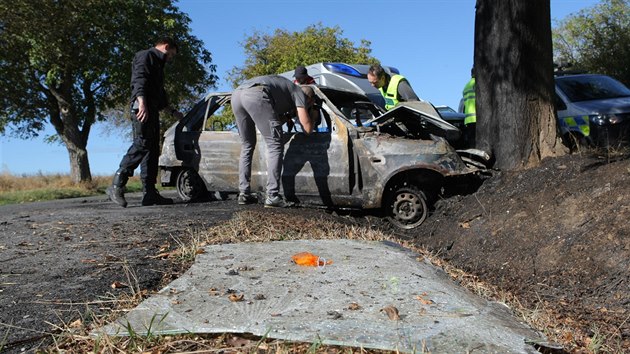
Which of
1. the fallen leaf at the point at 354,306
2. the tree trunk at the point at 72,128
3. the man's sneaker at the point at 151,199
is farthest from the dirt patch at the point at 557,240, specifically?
the tree trunk at the point at 72,128

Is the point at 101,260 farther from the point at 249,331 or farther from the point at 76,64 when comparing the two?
the point at 76,64

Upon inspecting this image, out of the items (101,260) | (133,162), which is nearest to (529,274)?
(101,260)

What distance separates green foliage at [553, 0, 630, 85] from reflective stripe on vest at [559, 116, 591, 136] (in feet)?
76.9

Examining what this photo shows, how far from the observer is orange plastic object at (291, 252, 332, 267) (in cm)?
388

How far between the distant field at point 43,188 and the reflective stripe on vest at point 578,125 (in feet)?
41.9

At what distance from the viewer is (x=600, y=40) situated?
33188mm

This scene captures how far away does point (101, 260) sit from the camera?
402cm

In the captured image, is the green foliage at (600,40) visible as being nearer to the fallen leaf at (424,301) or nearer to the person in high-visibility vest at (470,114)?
the person in high-visibility vest at (470,114)

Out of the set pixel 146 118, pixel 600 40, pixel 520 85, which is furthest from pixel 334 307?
pixel 600 40

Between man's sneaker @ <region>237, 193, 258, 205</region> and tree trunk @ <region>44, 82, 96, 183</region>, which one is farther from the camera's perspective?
tree trunk @ <region>44, 82, 96, 183</region>

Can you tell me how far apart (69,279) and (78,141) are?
22866 millimetres

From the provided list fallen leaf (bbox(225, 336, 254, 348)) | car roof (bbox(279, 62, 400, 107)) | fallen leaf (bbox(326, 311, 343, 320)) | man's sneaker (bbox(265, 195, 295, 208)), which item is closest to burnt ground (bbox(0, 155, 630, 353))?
man's sneaker (bbox(265, 195, 295, 208))

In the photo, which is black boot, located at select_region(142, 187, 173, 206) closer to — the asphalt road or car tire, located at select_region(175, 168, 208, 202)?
car tire, located at select_region(175, 168, 208, 202)

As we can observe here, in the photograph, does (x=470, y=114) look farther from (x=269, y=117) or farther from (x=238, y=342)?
(x=238, y=342)
